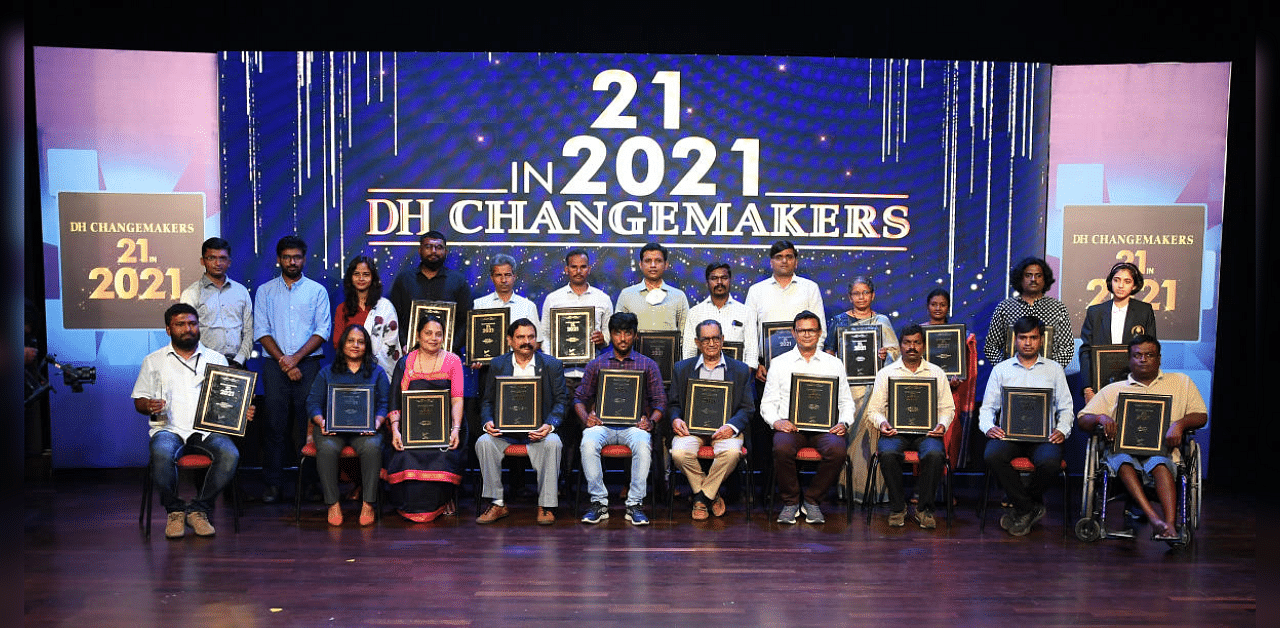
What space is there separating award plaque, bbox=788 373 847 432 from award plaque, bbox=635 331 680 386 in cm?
103

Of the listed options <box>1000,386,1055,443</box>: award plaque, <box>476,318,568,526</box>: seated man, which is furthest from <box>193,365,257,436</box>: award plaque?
<box>1000,386,1055,443</box>: award plaque

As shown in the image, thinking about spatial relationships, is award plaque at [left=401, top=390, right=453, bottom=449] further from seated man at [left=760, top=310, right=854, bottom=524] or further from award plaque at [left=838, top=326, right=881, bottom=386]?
award plaque at [left=838, top=326, right=881, bottom=386]

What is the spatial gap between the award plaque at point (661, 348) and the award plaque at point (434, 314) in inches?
55.6

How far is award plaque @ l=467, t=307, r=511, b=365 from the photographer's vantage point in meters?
7.02

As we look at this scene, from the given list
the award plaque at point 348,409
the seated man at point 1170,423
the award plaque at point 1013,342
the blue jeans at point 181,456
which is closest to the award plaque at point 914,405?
the award plaque at point 1013,342

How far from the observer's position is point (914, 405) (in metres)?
6.42

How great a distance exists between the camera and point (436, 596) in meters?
4.73

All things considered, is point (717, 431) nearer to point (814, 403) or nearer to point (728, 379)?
point (728, 379)

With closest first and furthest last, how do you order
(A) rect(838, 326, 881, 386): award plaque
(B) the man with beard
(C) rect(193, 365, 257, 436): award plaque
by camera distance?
(C) rect(193, 365, 257, 436): award plaque → (A) rect(838, 326, 881, 386): award plaque → (B) the man with beard

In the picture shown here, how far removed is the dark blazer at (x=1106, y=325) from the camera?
22.8 feet

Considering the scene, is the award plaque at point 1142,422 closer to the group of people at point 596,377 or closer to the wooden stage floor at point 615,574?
the group of people at point 596,377

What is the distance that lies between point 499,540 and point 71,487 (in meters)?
3.87

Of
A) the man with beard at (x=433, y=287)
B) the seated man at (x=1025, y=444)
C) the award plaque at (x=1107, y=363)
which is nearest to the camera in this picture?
the seated man at (x=1025, y=444)

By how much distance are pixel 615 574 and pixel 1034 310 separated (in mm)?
3874
